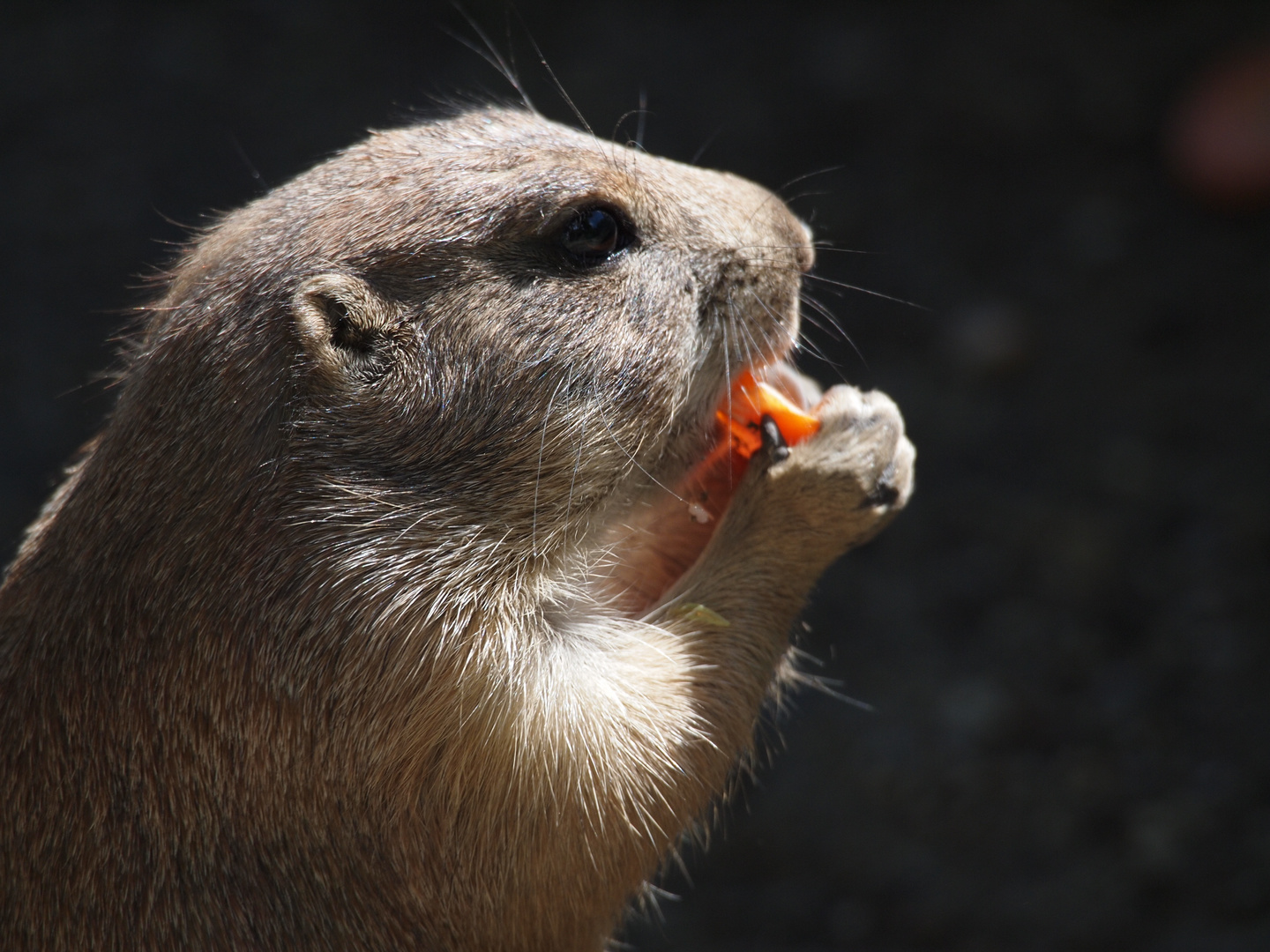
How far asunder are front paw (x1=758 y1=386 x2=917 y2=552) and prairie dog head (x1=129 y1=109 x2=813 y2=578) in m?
0.22

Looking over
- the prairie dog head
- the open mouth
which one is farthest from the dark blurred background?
the prairie dog head

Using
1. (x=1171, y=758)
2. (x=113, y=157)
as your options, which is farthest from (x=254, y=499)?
(x=113, y=157)

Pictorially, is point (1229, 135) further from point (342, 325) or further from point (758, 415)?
point (342, 325)

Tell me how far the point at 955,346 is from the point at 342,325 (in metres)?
4.07

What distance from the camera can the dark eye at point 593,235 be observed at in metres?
2.50

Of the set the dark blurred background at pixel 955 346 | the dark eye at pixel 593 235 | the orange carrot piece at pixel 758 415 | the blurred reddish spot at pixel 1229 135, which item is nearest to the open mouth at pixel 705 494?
the orange carrot piece at pixel 758 415

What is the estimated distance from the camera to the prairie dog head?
2.34 metres

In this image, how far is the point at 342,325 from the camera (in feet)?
7.71

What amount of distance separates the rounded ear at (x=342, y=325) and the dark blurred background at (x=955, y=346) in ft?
4.85

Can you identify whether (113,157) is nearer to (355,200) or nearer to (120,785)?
(355,200)

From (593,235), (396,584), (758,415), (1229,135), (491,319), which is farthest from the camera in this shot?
(1229,135)

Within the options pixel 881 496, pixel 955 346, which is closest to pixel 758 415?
pixel 881 496

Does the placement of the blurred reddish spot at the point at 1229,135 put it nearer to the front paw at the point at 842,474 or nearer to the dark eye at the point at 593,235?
the front paw at the point at 842,474

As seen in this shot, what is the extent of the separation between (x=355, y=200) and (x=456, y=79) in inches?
184
